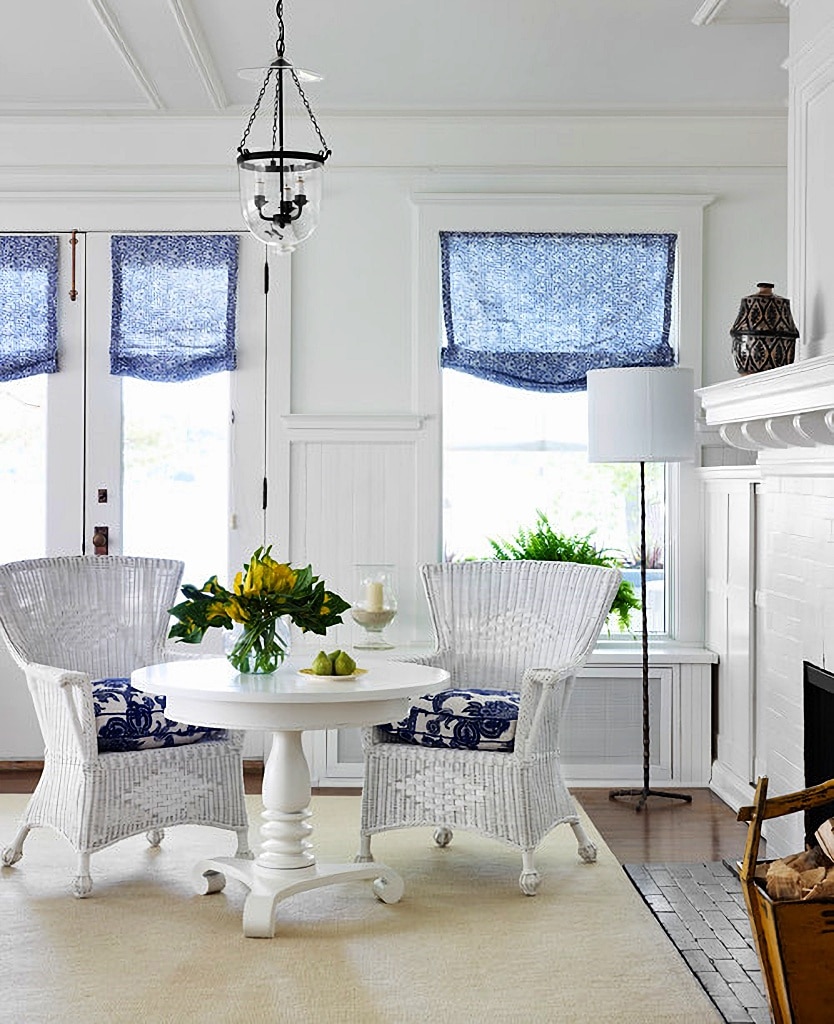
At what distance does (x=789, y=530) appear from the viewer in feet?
13.5

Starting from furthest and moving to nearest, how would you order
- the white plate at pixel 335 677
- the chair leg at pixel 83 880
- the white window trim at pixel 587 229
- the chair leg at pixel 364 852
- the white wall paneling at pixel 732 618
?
the white window trim at pixel 587 229
the white wall paneling at pixel 732 618
the chair leg at pixel 364 852
the chair leg at pixel 83 880
the white plate at pixel 335 677

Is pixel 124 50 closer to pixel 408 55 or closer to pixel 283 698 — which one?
pixel 408 55

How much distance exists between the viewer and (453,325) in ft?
18.3

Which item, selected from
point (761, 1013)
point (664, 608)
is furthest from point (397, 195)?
point (761, 1013)

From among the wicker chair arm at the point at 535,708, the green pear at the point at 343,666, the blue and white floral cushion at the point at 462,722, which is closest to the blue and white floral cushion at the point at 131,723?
the green pear at the point at 343,666

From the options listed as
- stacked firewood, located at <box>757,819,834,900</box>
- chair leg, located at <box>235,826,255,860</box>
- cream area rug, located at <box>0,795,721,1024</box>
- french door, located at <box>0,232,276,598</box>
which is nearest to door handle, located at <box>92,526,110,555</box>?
french door, located at <box>0,232,276,598</box>

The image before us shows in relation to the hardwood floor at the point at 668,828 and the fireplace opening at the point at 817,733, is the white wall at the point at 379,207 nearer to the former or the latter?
the hardwood floor at the point at 668,828

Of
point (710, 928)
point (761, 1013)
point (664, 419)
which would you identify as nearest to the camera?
point (761, 1013)

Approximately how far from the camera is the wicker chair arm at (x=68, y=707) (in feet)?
12.8

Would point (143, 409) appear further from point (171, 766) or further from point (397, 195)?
point (171, 766)

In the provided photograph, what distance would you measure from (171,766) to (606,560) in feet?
7.43

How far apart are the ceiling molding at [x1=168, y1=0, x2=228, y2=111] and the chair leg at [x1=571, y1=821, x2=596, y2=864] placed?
9.52ft

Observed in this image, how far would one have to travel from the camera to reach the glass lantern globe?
3588 millimetres

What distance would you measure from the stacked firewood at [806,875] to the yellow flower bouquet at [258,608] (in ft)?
5.09
